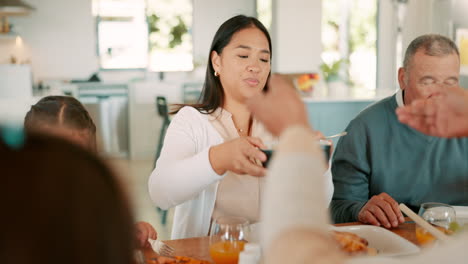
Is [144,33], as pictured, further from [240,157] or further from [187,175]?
[240,157]

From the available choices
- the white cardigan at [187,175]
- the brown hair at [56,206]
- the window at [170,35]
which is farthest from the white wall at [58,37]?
the brown hair at [56,206]

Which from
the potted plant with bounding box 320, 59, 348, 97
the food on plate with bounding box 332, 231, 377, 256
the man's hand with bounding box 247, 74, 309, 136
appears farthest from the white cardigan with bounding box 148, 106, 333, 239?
the potted plant with bounding box 320, 59, 348, 97

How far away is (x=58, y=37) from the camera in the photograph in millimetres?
8961

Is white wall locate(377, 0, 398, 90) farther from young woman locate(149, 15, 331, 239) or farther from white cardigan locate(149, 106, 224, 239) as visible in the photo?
white cardigan locate(149, 106, 224, 239)

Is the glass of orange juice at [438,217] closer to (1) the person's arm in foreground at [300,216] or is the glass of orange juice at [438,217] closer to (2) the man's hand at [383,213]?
(2) the man's hand at [383,213]

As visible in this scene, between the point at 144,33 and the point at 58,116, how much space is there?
7815 millimetres

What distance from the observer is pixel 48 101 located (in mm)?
1661

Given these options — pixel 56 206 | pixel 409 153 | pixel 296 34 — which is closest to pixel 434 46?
pixel 409 153

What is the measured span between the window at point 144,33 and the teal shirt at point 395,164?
7.50 meters

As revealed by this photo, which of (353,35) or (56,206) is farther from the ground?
(353,35)

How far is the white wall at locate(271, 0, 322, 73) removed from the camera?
19.7 ft

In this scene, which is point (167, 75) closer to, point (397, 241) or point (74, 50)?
point (74, 50)

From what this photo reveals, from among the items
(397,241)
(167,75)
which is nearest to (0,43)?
(167,75)

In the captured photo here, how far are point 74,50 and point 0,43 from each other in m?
1.11
